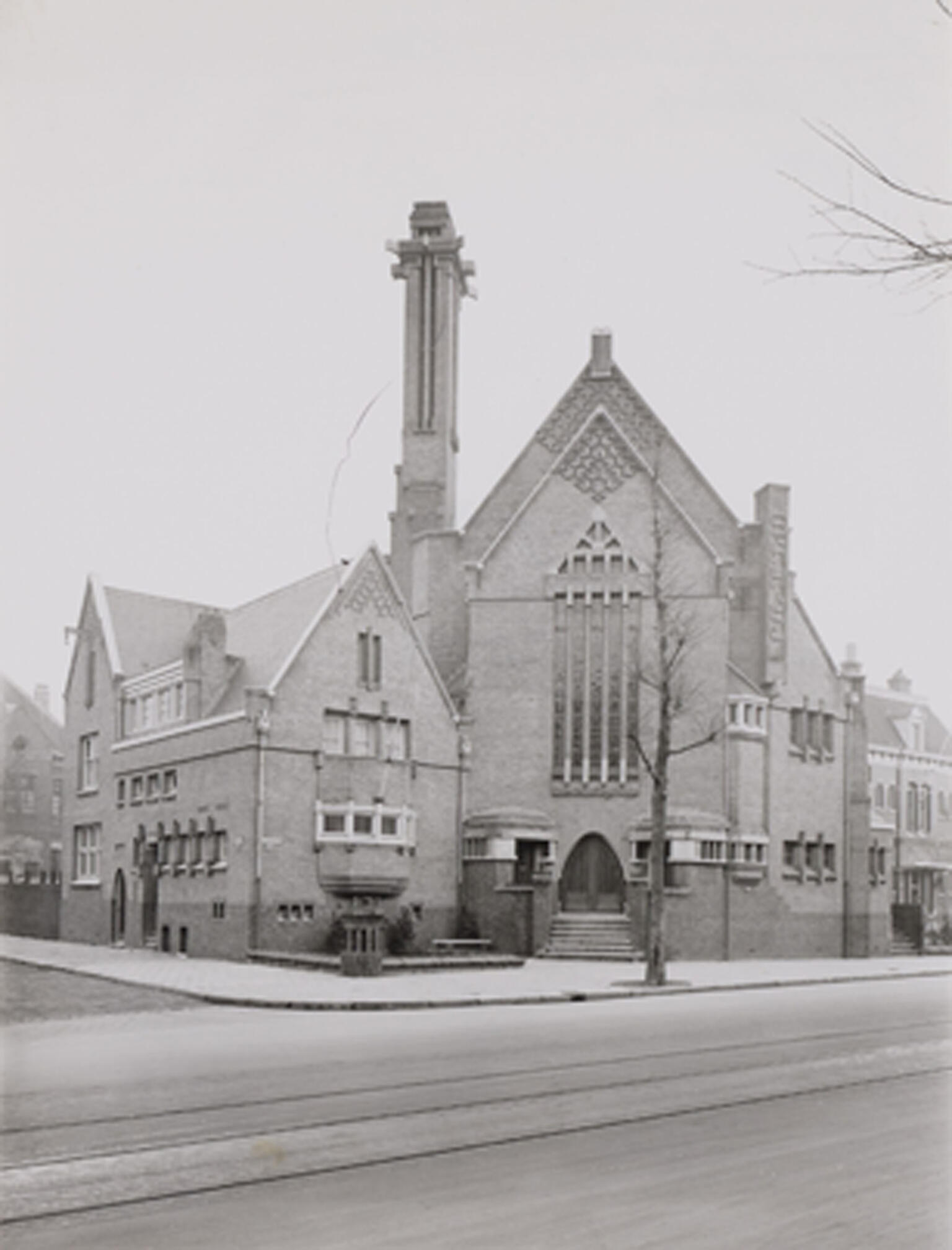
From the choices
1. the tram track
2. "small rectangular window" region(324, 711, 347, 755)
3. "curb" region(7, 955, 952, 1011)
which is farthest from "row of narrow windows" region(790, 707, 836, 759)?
the tram track

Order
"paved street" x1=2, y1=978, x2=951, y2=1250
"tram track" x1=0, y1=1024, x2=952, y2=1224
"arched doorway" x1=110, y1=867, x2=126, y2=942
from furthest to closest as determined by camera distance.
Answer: "arched doorway" x1=110, y1=867, x2=126, y2=942 → "tram track" x1=0, y1=1024, x2=952, y2=1224 → "paved street" x1=2, y1=978, x2=951, y2=1250

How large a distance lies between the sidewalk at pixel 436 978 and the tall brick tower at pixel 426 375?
17395 millimetres

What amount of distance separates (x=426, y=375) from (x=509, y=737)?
14370 millimetres

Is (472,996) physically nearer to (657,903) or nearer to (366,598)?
(657,903)

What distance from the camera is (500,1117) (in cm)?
1331

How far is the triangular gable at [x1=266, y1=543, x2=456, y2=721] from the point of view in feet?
136

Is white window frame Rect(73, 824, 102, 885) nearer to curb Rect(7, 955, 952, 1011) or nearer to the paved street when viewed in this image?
curb Rect(7, 955, 952, 1011)

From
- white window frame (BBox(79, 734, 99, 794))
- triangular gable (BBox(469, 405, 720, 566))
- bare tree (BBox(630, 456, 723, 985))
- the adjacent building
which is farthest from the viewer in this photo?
the adjacent building

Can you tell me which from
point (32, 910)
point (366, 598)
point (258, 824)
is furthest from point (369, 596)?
point (32, 910)

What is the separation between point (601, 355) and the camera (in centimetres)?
4944

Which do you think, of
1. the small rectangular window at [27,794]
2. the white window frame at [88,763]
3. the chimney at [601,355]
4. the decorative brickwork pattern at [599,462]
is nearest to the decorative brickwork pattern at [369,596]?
the decorative brickwork pattern at [599,462]

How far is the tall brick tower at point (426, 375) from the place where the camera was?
52969 mm

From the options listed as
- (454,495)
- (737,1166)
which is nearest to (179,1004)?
(737,1166)

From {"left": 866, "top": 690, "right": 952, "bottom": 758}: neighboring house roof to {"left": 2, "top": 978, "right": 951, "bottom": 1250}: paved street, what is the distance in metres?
29.7
